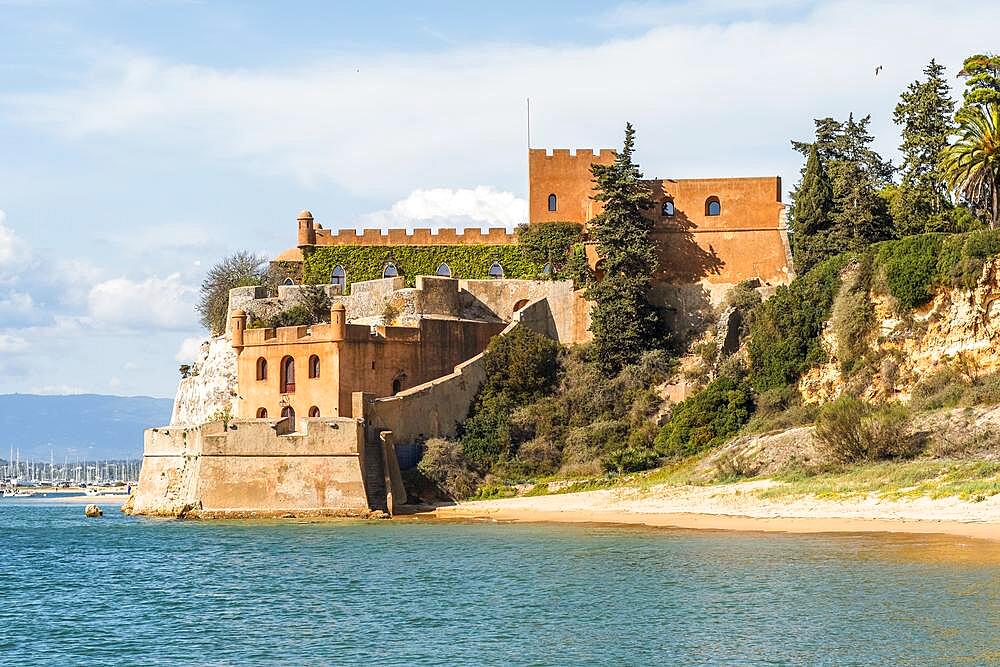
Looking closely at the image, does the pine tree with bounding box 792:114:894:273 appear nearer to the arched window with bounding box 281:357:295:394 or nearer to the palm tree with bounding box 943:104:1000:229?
the palm tree with bounding box 943:104:1000:229

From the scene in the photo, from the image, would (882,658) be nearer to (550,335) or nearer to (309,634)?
(309,634)

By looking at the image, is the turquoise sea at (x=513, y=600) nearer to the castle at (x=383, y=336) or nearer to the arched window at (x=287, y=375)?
the castle at (x=383, y=336)

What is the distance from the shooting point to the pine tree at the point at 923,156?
46.5 metres

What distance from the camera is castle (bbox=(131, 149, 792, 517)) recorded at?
40.4 m

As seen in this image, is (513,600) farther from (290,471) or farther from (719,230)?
(719,230)

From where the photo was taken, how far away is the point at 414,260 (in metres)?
54.6

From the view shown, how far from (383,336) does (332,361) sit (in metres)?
2.06

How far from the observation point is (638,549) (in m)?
31.3

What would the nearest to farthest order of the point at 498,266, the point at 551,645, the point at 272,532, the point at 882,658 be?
the point at 882,658 < the point at 551,645 < the point at 272,532 < the point at 498,266

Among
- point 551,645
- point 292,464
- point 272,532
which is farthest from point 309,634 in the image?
point 292,464

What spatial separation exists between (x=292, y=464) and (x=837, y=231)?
19.1 m

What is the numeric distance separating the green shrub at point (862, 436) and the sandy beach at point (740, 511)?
2.00 m

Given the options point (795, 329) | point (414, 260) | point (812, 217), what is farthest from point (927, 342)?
point (414, 260)

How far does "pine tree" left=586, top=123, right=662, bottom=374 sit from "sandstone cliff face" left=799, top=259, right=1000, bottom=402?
267 inches
